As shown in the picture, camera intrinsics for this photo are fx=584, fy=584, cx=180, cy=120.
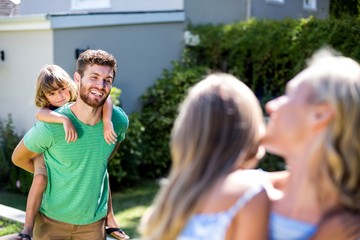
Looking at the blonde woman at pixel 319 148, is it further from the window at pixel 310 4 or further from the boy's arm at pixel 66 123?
the window at pixel 310 4

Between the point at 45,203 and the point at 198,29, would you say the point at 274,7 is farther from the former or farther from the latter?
the point at 45,203

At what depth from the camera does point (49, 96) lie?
416 cm

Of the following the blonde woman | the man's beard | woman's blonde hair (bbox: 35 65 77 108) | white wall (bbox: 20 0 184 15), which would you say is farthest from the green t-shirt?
white wall (bbox: 20 0 184 15)

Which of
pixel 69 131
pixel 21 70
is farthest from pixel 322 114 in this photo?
pixel 21 70

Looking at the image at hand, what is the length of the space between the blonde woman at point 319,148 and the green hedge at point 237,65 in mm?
7542

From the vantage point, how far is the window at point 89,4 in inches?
483

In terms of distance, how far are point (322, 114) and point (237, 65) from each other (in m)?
9.12

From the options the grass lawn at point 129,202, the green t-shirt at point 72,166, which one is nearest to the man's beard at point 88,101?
the green t-shirt at point 72,166

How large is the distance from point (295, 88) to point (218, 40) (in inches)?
367

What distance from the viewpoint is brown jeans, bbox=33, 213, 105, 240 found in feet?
11.8

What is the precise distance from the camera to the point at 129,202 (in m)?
8.49

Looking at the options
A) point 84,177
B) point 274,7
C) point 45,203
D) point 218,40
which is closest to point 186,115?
point 84,177

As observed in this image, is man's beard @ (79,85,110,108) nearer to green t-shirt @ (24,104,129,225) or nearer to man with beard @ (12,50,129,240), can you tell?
man with beard @ (12,50,129,240)

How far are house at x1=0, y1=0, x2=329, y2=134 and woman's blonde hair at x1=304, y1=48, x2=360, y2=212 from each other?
294 inches
